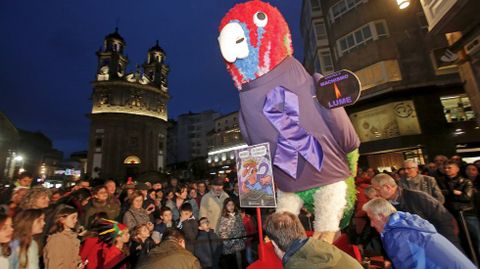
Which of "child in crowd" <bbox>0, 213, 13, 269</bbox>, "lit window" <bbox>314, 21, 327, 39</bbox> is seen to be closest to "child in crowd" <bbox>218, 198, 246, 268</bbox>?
"child in crowd" <bbox>0, 213, 13, 269</bbox>

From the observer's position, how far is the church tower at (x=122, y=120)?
35656 millimetres

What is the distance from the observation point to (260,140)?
2.95m

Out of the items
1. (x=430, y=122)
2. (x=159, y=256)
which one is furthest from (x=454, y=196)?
(x=430, y=122)

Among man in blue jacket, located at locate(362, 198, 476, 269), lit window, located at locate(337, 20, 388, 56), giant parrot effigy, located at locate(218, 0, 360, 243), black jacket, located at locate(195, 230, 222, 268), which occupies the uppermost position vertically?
lit window, located at locate(337, 20, 388, 56)

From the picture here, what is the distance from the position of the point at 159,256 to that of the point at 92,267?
67.8 inches

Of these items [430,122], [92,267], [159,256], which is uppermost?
[430,122]

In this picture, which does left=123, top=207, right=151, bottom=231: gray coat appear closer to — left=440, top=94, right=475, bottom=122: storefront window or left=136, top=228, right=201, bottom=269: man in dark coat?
left=136, top=228, right=201, bottom=269: man in dark coat

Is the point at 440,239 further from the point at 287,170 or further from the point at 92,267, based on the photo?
the point at 92,267

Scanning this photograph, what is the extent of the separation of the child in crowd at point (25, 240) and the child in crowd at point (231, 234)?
318 cm

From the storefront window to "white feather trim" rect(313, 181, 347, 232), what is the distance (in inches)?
594

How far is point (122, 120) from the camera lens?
122 feet

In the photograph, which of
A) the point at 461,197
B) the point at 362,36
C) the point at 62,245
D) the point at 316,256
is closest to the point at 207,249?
the point at 62,245

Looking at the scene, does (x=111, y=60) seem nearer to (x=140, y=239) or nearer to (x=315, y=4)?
→ (x=315, y=4)

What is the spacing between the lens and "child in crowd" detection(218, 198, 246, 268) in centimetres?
527
